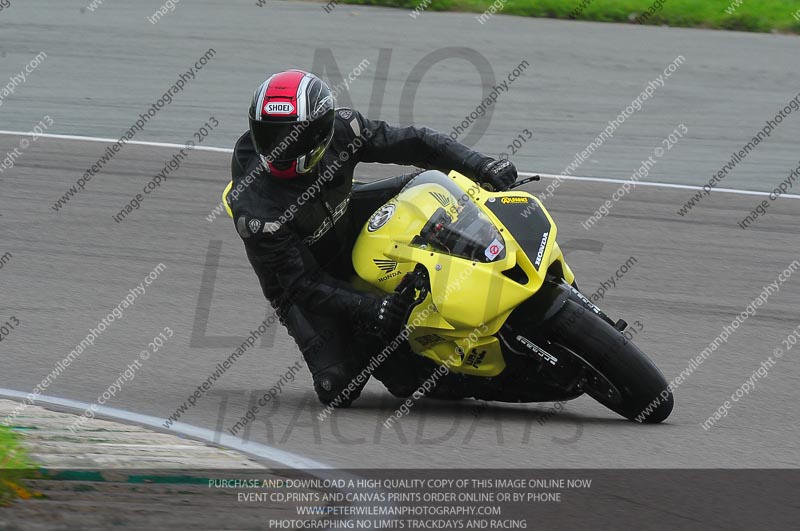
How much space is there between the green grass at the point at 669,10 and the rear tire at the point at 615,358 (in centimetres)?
1228

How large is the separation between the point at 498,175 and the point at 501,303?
32.6 inches

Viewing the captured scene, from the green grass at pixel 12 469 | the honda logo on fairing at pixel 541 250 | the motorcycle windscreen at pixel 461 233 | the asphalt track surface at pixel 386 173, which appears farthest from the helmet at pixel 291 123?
the green grass at pixel 12 469

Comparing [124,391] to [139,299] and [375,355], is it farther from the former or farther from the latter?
[139,299]

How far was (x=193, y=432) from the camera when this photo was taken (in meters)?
5.89

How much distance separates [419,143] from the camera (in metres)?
6.83

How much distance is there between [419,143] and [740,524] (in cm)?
294

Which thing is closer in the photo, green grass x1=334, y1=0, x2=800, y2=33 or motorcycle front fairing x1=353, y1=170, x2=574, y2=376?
motorcycle front fairing x1=353, y1=170, x2=574, y2=376

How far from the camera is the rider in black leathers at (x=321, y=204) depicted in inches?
240

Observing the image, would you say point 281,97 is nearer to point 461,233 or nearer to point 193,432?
point 461,233

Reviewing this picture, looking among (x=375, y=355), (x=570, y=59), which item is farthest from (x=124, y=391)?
(x=570, y=59)

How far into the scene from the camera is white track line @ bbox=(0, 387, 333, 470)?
5434 millimetres

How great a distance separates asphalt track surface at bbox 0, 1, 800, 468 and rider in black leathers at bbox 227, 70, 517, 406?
377 millimetres

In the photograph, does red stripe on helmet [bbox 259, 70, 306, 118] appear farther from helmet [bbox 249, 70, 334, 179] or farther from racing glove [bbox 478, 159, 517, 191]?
racing glove [bbox 478, 159, 517, 191]

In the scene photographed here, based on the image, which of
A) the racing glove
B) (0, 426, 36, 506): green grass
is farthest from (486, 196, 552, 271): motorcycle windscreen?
(0, 426, 36, 506): green grass
